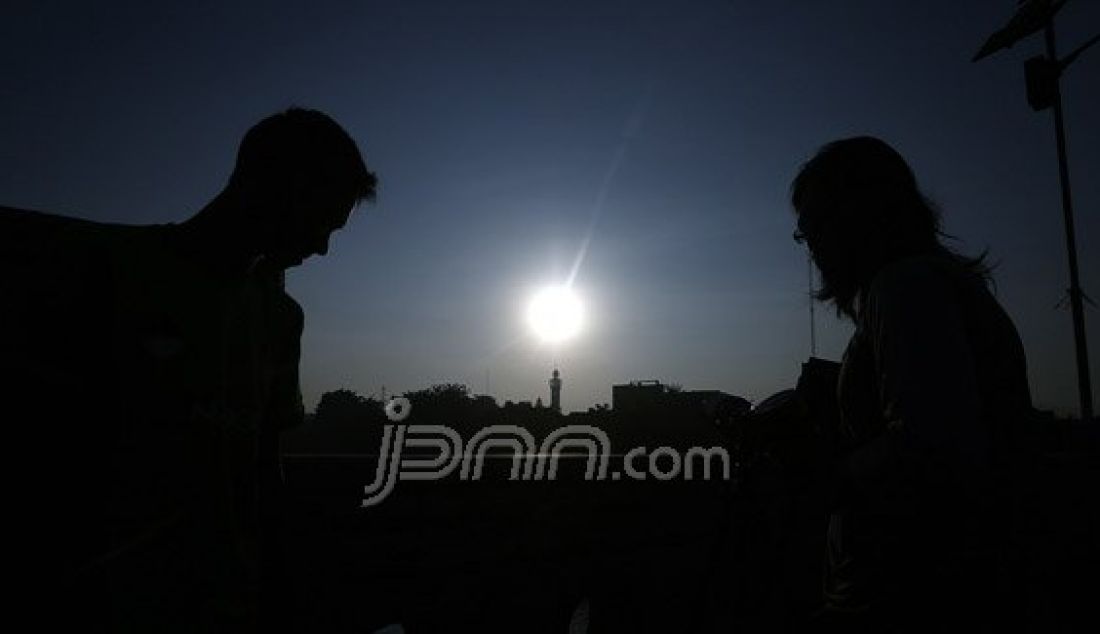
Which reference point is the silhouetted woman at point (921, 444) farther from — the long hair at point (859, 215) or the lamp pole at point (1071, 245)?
the lamp pole at point (1071, 245)

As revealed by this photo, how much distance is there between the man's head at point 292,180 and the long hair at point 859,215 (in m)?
1.49

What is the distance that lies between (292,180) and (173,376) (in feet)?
2.21

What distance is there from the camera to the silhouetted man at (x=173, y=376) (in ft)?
3.67

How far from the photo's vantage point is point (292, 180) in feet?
6.49

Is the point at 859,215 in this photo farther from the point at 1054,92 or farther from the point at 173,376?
the point at 1054,92

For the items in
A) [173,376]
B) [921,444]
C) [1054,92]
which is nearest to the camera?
[921,444]

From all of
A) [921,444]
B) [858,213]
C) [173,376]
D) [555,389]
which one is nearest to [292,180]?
[173,376]

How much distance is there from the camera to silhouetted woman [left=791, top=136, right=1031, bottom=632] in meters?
1.49

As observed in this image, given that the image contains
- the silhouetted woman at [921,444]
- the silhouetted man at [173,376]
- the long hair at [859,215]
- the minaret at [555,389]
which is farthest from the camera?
the minaret at [555,389]

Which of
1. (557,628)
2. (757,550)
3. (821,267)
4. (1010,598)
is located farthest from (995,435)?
(557,628)

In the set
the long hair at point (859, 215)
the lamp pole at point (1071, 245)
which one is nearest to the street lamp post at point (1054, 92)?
the lamp pole at point (1071, 245)

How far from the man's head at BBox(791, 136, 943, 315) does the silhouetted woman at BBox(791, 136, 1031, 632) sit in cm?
4

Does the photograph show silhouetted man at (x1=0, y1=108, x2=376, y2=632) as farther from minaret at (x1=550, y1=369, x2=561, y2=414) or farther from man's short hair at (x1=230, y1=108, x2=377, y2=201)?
minaret at (x1=550, y1=369, x2=561, y2=414)

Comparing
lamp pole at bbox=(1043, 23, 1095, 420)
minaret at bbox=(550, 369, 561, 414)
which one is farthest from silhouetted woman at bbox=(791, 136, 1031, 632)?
minaret at bbox=(550, 369, 561, 414)
